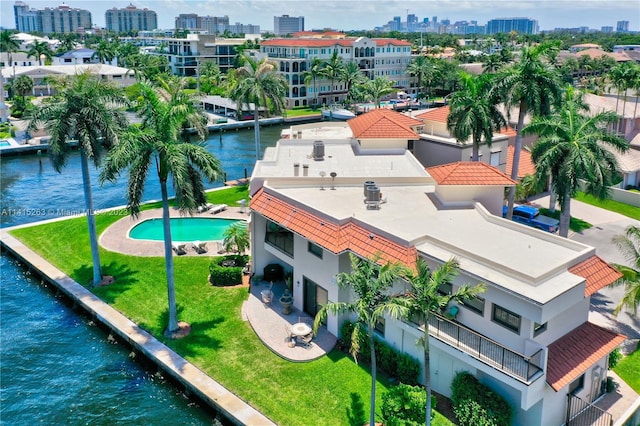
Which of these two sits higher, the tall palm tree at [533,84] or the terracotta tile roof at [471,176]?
the tall palm tree at [533,84]

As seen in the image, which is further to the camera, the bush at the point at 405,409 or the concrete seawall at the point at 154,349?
the concrete seawall at the point at 154,349

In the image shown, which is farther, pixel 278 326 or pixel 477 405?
pixel 278 326

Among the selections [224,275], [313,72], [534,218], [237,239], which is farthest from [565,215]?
[313,72]

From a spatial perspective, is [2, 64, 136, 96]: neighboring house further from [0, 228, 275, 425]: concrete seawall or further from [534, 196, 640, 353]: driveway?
[534, 196, 640, 353]: driveway

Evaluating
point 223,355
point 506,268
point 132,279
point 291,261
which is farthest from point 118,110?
point 506,268

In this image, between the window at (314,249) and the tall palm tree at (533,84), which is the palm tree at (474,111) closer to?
the tall palm tree at (533,84)

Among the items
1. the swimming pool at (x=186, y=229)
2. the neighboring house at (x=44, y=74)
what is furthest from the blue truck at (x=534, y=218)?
the neighboring house at (x=44, y=74)

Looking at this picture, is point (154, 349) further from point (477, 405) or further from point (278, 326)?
point (477, 405)
